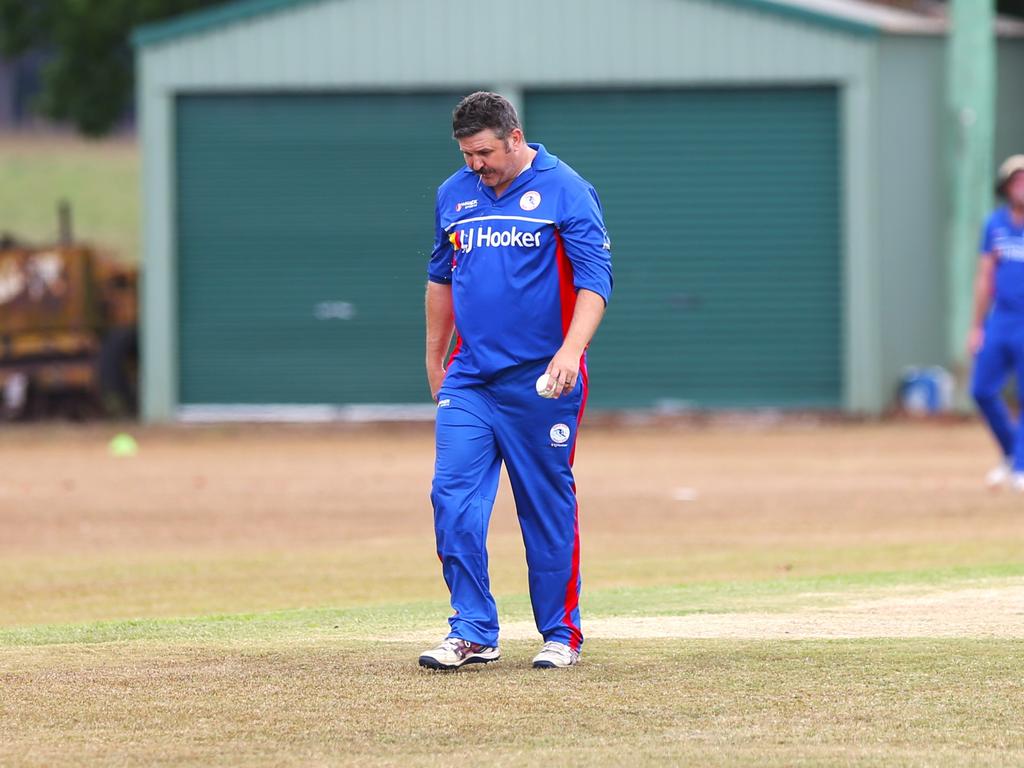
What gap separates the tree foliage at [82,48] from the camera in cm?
3456

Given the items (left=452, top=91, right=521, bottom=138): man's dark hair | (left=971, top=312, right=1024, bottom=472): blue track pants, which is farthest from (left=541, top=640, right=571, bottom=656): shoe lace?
(left=971, top=312, right=1024, bottom=472): blue track pants

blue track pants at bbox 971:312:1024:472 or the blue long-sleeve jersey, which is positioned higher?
the blue long-sleeve jersey

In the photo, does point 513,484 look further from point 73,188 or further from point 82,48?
point 73,188

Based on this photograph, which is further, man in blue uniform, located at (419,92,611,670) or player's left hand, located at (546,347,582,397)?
man in blue uniform, located at (419,92,611,670)

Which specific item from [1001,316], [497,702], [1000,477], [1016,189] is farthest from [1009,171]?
[497,702]

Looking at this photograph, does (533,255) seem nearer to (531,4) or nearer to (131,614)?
(131,614)

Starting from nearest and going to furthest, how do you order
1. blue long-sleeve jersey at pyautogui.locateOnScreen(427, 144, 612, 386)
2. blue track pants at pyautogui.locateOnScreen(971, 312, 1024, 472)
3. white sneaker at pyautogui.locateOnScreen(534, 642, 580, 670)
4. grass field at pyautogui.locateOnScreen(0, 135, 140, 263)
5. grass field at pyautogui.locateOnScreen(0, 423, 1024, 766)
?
grass field at pyautogui.locateOnScreen(0, 423, 1024, 766) → white sneaker at pyautogui.locateOnScreen(534, 642, 580, 670) → blue long-sleeve jersey at pyautogui.locateOnScreen(427, 144, 612, 386) → blue track pants at pyautogui.locateOnScreen(971, 312, 1024, 472) → grass field at pyautogui.locateOnScreen(0, 135, 140, 263)

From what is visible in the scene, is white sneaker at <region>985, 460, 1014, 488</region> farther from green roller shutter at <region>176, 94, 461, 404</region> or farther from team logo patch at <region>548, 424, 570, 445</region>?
green roller shutter at <region>176, 94, 461, 404</region>

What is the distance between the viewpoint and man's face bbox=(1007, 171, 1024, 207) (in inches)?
583

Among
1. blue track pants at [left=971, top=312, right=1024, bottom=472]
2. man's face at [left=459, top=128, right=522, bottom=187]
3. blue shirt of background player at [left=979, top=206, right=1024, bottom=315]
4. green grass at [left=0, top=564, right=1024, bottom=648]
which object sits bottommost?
green grass at [left=0, top=564, right=1024, bottom=648]

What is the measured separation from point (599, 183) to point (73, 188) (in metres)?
62.2

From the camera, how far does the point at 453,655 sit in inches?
295

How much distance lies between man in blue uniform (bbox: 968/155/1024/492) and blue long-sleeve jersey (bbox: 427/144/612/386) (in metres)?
7.99

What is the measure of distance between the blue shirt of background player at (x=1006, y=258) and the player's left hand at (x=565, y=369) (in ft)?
28.0
